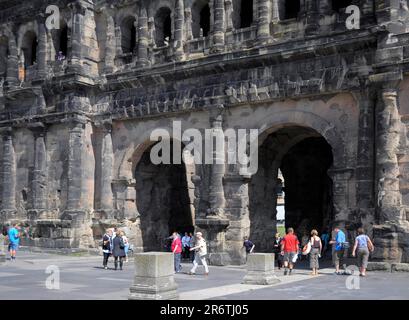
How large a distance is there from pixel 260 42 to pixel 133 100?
555 cm

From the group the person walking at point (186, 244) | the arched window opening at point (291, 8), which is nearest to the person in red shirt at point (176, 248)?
the person walking at point (186, 244)

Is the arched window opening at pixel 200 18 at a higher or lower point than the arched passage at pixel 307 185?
higher

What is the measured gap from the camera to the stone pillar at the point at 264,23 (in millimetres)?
19219

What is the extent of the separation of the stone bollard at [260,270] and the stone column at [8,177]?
14580 mm

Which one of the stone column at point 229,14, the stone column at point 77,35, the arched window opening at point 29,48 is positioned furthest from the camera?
the arched window opening at point 29,48

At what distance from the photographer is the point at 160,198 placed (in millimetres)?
24234

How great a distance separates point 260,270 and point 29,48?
17168mm

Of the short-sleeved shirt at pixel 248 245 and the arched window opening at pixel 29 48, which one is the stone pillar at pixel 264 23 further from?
the arched window opening at pixel 29 48

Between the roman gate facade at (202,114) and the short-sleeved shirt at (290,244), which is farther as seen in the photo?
the roman gate facade at (202,114)

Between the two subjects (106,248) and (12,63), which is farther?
(12,63)

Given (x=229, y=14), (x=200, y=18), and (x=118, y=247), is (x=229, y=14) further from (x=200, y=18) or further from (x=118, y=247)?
(x=118, y=247)

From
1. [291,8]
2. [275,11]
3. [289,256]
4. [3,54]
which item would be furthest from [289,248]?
[3,54]
